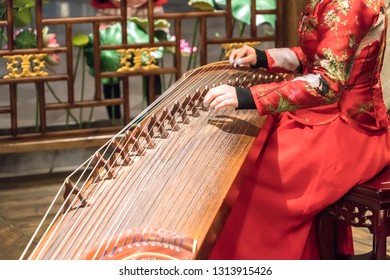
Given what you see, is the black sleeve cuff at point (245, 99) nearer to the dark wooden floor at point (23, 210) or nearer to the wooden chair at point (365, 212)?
the wooden chair at point (365, 212)

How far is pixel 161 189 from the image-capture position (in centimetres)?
166

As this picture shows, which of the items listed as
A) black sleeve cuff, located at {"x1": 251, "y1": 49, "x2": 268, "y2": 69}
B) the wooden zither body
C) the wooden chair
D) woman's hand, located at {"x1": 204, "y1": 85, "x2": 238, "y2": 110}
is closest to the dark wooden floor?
the wooden chair

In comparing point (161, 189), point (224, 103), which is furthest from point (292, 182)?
point (161, 189)

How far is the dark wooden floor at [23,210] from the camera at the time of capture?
10.1ft

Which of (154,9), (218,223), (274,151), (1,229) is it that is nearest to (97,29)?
(154,9)

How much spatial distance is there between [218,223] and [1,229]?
6.19 ft

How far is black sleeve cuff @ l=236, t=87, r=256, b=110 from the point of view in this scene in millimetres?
1992

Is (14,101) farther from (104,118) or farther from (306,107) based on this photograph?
(306,107)

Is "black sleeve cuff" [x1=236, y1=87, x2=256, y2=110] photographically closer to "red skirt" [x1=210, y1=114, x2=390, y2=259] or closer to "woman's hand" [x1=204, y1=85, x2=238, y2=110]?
"woman's hand" [x1=204, y1=85, x2=238, y2=110]

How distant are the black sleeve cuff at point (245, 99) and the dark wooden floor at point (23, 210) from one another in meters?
1.16

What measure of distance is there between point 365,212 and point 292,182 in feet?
0.67

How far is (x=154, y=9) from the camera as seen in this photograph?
4047mm

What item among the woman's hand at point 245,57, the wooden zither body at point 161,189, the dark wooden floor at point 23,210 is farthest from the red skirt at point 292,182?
the dark wooden floor at point 23,210

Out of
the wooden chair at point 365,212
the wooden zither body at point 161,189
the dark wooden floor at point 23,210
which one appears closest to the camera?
the wooden zither body at point 161,189
